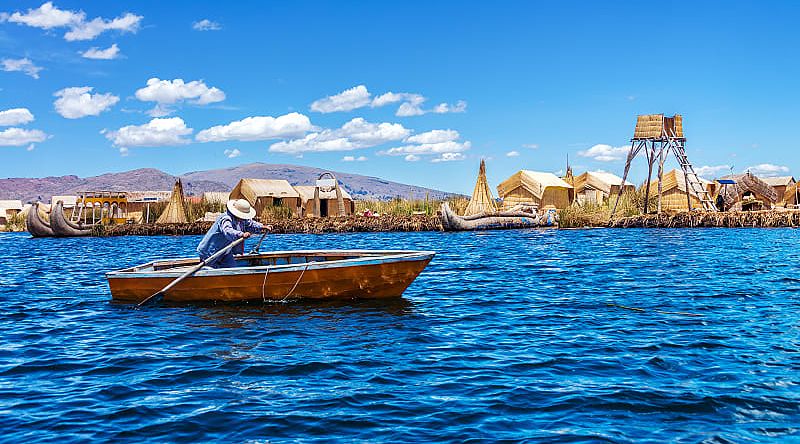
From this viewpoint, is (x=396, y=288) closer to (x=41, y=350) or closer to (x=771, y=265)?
(x=41, y=350)

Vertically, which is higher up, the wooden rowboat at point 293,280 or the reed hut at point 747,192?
the reed hut at point 747,192

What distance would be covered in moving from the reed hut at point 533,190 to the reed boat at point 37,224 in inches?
1161

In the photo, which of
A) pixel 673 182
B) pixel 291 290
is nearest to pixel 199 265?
pixel 291 290

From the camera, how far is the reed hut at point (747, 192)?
50438 millimetres

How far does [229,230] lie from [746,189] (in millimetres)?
46322

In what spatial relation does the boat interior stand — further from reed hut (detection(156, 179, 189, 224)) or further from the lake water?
reed hut (detection(156, 179, 189, 224))

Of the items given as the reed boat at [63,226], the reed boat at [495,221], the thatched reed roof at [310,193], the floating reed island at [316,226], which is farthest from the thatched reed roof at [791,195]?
the reed boat at [63,226]

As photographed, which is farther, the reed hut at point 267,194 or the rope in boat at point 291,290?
the reed hut at point 267,194

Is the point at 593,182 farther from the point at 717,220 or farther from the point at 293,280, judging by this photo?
the point at 293,280

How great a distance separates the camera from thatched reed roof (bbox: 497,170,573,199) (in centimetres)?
4981

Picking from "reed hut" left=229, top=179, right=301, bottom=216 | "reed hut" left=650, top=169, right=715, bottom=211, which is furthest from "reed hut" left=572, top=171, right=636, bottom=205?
"reed hut" left=229, top=179, right=301, bottom=216

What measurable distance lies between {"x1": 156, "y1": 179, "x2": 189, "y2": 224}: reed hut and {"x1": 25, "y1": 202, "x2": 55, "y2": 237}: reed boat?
6822 millimetres

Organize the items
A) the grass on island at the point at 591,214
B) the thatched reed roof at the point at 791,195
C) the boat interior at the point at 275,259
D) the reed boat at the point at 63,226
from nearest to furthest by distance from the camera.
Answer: the boat interior at the point at 275,259 < the grass on island at the point at 591,214 < the reed boat at the point at 63,226 < the thatched reed roof at the point at 791,195

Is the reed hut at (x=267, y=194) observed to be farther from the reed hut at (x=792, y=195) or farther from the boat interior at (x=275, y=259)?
the boat interior at (x=275, y=259)
